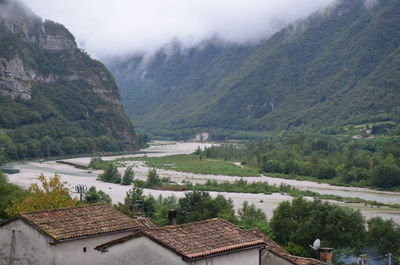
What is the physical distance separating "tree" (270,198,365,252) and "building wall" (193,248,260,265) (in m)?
16.9

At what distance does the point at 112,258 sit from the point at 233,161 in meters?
122

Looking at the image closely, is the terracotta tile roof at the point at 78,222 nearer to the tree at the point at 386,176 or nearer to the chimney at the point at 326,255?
the chimney at the point at 326,255

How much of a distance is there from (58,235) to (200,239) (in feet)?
16.4

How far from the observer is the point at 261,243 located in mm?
18516

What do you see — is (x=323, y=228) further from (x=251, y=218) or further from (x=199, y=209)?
(x=251, y=218)

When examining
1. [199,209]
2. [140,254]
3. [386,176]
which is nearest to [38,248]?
[140,254]

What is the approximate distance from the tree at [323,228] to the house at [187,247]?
17.2 metres

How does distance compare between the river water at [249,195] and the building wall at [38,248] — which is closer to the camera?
the building wall at [38,248]

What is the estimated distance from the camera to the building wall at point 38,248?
65.3 feet

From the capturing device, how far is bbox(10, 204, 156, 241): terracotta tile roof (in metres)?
20.2

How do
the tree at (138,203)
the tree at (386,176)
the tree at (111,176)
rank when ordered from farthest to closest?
1. the tree at (111,176)
2. the tree at (386,176)
3. the tree at (138,203)

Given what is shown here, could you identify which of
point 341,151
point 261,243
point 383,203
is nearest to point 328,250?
point 261,243

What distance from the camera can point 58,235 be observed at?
65.4 feet

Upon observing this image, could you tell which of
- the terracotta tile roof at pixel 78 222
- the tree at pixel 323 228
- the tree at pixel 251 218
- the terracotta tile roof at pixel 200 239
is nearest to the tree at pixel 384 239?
the tree at pixel 323 228
